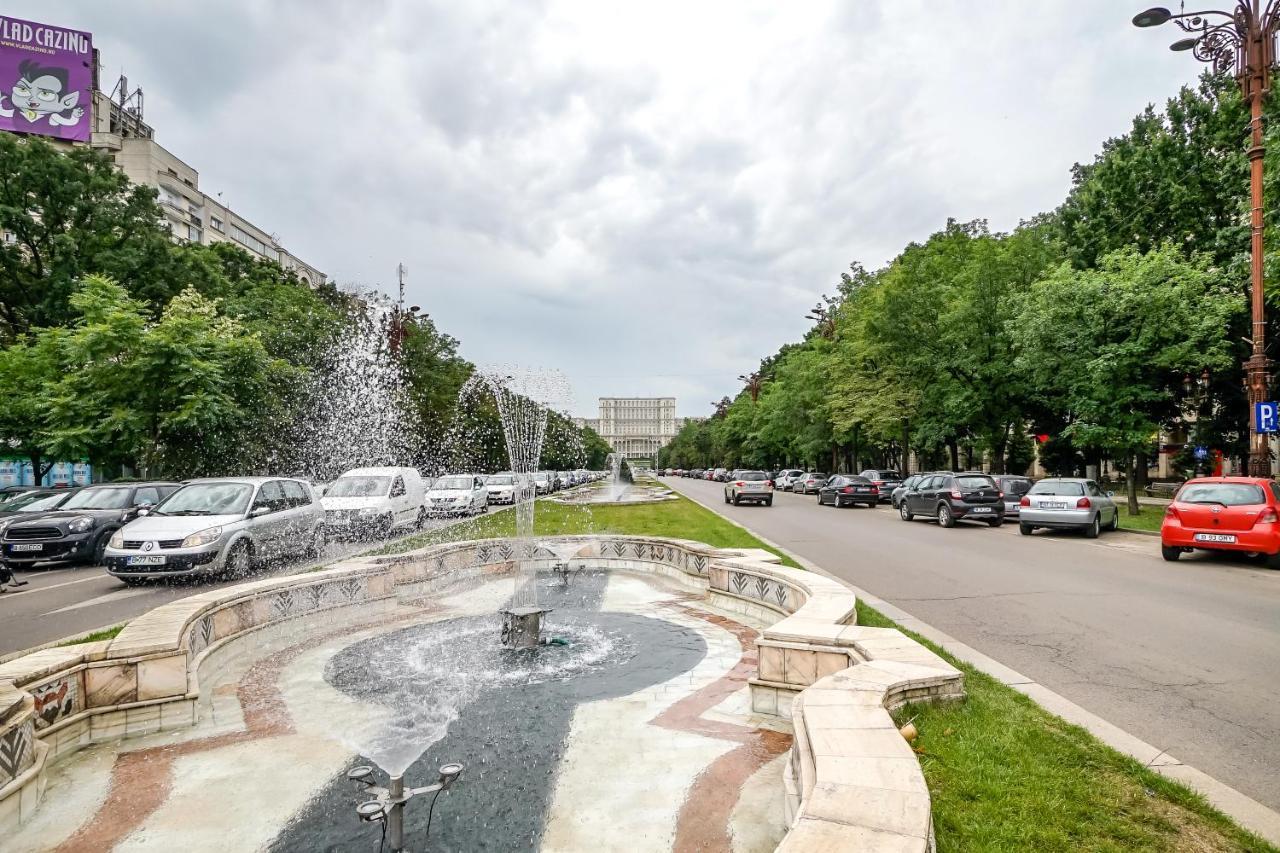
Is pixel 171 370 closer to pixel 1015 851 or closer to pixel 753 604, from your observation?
pixel 753 604

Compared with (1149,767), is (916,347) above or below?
above

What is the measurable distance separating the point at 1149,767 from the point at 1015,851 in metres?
1.67

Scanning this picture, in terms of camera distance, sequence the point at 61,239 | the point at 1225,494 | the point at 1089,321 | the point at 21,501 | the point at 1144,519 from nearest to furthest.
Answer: the point at 1225,494 < the point at 21,501 < the point at 1144,519 < the point at 1089,321 < the point at 61,239

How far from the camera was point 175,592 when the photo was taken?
11062 millimetres

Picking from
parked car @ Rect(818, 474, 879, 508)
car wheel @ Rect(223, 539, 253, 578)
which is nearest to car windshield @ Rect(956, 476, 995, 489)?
parked car @ Rect(818, 474, 879, 508)

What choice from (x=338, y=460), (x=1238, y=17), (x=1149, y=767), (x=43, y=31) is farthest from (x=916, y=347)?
(x=43, y=31)

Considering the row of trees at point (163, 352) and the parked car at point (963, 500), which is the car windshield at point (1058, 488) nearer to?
the parked car at point (963, 500)

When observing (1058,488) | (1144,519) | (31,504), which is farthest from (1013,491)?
(31,504)

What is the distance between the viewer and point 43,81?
4938cm

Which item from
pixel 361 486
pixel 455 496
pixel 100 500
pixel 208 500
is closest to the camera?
pixel 208 500

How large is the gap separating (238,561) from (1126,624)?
13092 mm

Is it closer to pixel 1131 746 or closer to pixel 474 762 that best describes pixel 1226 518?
pixel 1131 746

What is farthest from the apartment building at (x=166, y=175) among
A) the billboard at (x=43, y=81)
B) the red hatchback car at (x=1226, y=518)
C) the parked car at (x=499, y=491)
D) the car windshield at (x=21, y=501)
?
the red hatchback car at (x=1226, y=518)

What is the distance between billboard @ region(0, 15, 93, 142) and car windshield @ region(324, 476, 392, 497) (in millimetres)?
48401
